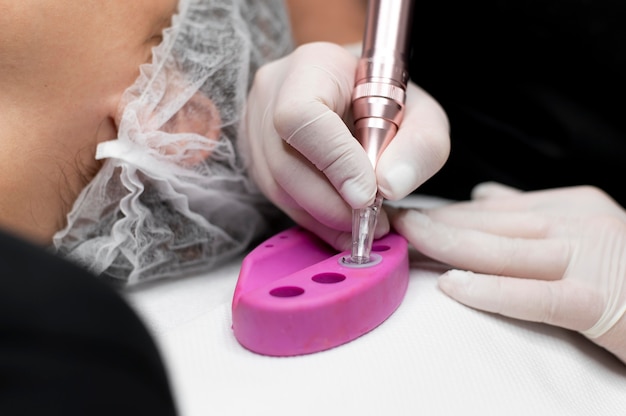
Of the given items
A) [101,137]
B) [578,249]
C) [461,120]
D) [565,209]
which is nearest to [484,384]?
[578,249]

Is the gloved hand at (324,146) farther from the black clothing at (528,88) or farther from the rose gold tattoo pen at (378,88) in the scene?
the black clothing at (528,88)

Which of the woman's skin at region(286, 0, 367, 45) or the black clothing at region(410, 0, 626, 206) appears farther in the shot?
the woman's skin at region(286, 0, 367, 45)

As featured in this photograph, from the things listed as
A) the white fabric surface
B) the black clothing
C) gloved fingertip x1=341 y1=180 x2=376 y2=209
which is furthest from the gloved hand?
the black clothing

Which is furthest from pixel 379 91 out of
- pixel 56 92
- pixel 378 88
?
pixel 56 92

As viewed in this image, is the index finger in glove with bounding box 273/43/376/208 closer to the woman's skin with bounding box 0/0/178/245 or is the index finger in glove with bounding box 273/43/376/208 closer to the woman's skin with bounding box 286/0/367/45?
the woman's skin with bounding box 0/0/178/245

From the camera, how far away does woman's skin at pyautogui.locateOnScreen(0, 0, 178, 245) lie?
0.62 metres

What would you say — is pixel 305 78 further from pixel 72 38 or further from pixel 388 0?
pixel 72 38

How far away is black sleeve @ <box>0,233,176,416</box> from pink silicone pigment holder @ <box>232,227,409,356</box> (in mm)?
199

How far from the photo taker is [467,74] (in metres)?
0.97

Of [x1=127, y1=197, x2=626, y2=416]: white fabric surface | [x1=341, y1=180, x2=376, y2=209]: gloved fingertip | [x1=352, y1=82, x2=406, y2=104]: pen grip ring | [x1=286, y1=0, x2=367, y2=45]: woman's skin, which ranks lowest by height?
[x1=127, y1=197, x2=626, y2=416]: white fabric surface

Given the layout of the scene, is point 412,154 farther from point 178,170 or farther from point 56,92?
point 56,92

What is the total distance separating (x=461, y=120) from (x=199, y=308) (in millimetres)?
534

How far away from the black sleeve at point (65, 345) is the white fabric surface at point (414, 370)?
0.57 feet

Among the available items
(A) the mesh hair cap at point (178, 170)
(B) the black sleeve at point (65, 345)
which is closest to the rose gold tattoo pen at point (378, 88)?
(A) the mesh hair cap at point (178, 170)
